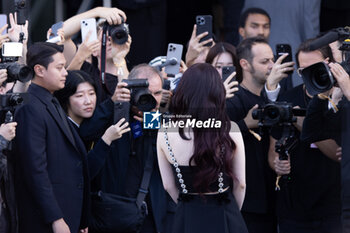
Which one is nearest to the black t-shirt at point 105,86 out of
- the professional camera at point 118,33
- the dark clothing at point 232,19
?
the professional camera at point 118,33

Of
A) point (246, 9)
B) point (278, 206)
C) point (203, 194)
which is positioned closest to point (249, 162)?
point (278, 206)

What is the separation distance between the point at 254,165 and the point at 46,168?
131cm

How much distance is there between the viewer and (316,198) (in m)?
4.50

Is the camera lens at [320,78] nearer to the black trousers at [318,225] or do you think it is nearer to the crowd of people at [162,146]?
the crowd of people at [162,146]

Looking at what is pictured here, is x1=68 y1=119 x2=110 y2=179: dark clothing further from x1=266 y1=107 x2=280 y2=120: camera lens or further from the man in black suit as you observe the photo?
x1=266 y1=107 x2=280 y2=120: camera lens

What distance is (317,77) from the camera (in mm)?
4168

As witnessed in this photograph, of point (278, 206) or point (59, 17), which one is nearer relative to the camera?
point (278, 206)

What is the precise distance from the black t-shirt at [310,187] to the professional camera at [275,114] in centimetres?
33

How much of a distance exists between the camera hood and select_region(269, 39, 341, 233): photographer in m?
0.36

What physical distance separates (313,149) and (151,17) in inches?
89.6

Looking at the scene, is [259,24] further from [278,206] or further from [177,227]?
[177,227]

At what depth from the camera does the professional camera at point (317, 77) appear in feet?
13.3

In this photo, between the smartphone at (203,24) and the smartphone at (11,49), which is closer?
the smartphone at (11,49)

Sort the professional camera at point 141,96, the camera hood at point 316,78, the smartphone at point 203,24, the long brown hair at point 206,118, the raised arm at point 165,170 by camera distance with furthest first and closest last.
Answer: the smartphone at point 203,24
the professional camera at point 141,96
the camera hood at point 316,78
the raised arm at point 165,170
the long brown hair at point 206,118
